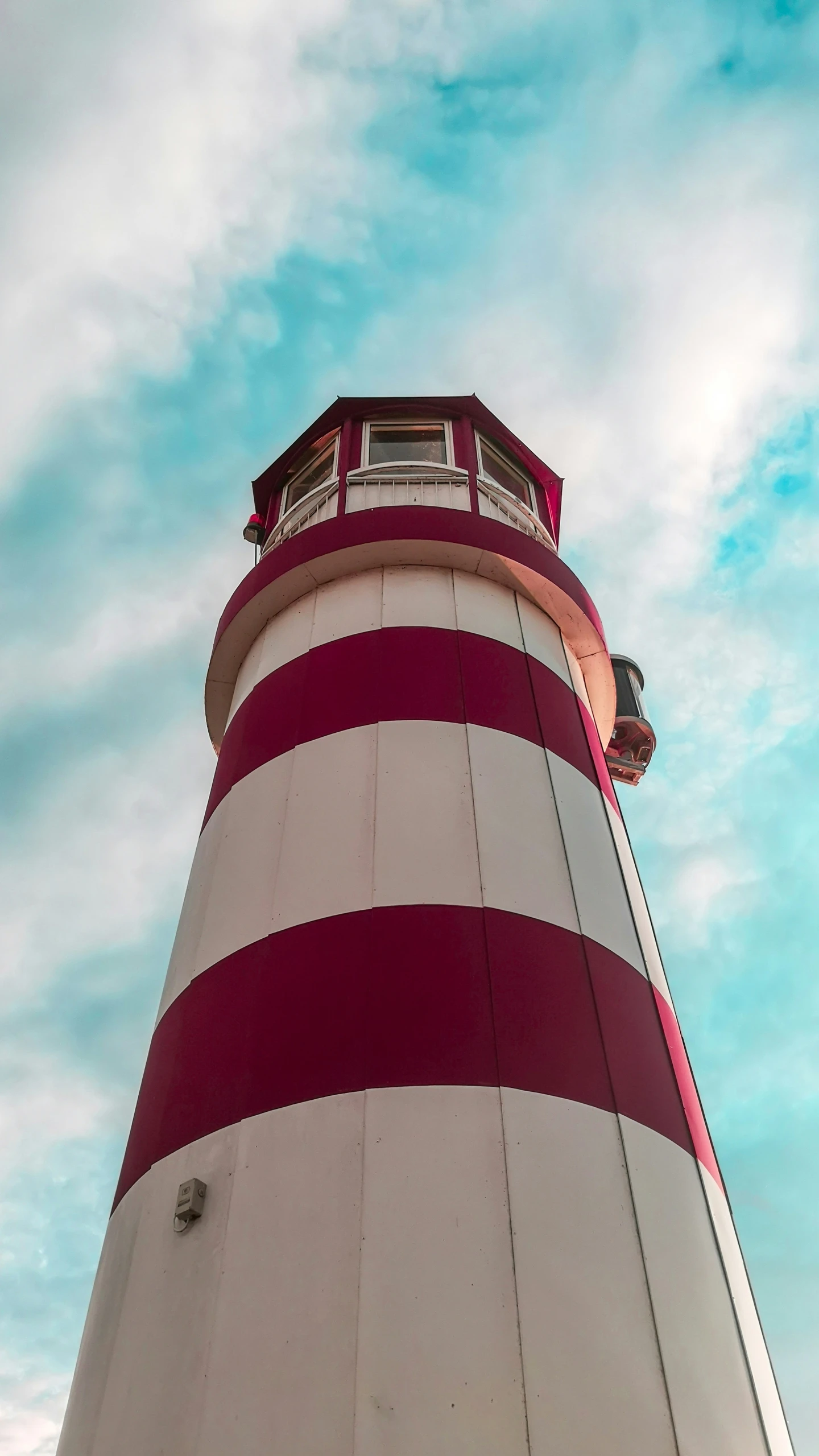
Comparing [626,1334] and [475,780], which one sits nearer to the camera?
[626,1334]

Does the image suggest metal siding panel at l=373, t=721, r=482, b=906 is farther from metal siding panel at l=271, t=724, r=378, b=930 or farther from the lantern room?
the lantern room

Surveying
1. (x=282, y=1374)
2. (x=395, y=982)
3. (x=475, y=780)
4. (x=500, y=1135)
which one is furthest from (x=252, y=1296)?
(x=475, y=780)

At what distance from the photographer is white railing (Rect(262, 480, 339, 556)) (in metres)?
10.2

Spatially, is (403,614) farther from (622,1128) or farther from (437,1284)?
(437,1284)

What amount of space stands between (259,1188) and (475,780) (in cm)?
310

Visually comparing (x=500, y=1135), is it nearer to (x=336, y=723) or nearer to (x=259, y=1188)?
(x=259, y=1188)

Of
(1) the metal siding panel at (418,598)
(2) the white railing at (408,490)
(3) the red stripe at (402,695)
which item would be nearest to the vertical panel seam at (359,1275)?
(3) the red stripe at (402,695)

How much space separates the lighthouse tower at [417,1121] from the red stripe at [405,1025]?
0.06 ft

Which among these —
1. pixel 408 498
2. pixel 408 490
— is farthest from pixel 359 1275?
pixel 408 490

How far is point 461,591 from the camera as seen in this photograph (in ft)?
28.5

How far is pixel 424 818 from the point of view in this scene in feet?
20.8

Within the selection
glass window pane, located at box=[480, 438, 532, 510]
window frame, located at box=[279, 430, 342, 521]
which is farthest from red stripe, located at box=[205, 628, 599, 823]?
glass window pane, located at box=[480, 438, 532, 510]

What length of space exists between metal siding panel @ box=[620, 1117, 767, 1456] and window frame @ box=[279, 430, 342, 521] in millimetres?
8226

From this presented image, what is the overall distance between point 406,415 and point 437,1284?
32.6 feet
